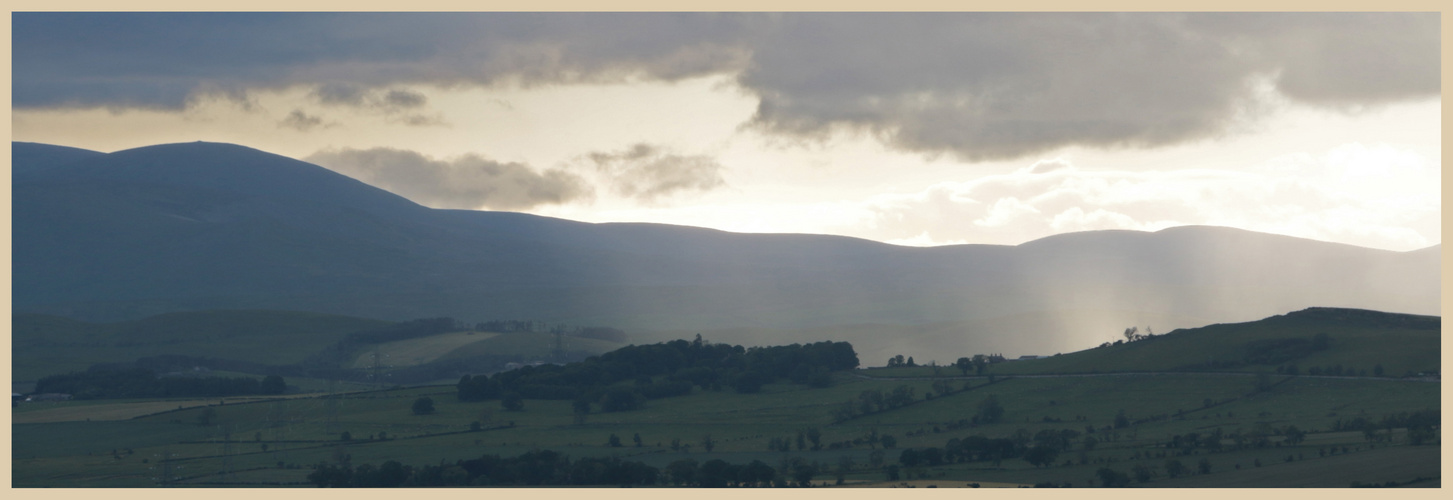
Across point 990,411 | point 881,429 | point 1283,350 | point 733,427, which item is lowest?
point 733,427

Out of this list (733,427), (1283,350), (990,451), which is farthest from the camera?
(1283,350)

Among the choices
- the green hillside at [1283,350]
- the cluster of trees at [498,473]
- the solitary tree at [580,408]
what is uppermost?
the green hillside at [1283,350]

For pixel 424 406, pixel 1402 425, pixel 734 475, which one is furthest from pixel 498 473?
pixel 1402 425

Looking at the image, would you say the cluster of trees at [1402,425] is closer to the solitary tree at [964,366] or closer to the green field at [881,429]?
the green field at [881,429]

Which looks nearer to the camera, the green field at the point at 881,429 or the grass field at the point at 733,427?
the green field at the point at 881,429

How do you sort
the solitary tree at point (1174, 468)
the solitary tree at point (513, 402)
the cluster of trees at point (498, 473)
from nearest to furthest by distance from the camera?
1. the solitary tree at point (1174, 468)
2. the cluster of trees at point (498, 473)
3. the solitary tree at point (513, 402)

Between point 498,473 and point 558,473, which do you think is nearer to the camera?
point 558,473

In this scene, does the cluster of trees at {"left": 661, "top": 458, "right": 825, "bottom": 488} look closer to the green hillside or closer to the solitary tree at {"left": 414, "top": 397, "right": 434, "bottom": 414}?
the solitary tree at {"left": 414, "top": 397, "right": 434, "bottom": 414}

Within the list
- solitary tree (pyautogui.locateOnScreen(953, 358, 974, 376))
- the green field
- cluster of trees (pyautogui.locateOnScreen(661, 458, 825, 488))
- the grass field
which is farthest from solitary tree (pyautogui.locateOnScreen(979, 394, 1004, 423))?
cluster of trees (pyautogui.locateOnScreen(661, 458, 825, 488))

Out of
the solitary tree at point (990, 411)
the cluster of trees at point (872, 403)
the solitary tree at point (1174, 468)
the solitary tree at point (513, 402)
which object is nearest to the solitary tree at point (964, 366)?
the cluster of trees at point (872, 403)

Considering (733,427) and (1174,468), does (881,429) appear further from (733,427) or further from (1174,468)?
(1174,468)

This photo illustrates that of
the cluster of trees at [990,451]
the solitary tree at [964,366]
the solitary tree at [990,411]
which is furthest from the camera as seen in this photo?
the solitary tree at [964,366]

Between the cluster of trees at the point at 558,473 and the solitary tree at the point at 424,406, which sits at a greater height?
the solitary tree at the point at 424,406

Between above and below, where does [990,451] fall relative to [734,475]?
above
